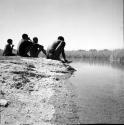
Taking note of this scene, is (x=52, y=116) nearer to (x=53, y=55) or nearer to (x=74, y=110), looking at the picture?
(x=74, y=110)

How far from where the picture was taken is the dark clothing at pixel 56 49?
9820 millimetres

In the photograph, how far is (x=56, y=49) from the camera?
993cm

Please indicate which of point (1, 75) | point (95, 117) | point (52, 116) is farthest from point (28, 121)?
point (1, 75)

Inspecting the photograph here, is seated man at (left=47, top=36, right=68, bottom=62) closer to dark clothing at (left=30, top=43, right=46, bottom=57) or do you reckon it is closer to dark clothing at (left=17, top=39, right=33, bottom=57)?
dark clothing at (left=30, top=43, right=46, bottom=57)

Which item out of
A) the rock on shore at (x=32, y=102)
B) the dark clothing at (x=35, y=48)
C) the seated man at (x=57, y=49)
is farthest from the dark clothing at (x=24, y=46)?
the rock on shore at (x=32, y=102)

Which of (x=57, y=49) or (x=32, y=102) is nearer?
(x=32, y=102)

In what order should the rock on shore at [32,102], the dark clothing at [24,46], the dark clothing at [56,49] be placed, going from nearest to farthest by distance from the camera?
the rock on shore at [32,102]
the dark clothing at [56,49]
the dark clothing at [24,46]

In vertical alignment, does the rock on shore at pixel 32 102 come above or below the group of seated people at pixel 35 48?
below

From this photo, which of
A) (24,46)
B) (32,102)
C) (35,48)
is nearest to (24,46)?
(24,46)

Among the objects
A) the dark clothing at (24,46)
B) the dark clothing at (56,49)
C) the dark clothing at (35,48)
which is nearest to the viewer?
the dark clothing at (56,49)

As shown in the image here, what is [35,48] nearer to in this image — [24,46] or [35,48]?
[35,48]

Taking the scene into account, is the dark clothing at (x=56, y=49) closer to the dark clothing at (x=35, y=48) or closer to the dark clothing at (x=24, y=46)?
the dark clothing at (x=35, y=48)

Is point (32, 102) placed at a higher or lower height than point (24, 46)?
lower

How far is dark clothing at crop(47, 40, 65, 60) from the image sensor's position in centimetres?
982
